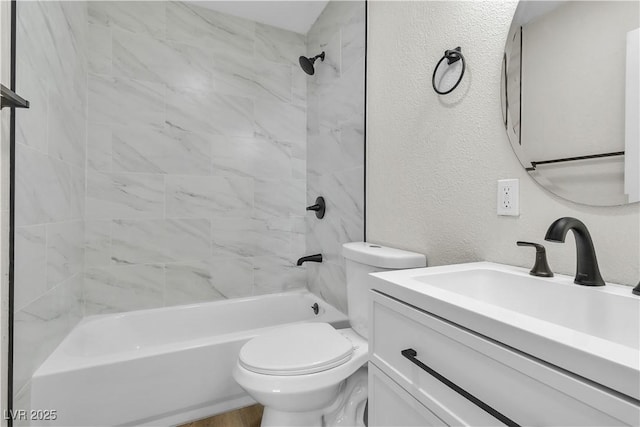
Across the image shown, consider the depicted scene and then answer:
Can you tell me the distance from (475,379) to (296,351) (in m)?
0.88

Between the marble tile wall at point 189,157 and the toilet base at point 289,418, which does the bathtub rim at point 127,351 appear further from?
the toilet base at point 289,418

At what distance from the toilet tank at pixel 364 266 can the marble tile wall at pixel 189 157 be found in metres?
1.06

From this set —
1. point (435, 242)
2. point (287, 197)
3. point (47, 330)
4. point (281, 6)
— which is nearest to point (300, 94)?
point (281, 6)

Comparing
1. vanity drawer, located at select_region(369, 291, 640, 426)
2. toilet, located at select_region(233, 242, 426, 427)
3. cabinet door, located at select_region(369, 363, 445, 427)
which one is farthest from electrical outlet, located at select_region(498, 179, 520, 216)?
cabinet door, located at select_region(369, 363, 445, 427)

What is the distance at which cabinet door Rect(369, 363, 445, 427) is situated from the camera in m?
0.69

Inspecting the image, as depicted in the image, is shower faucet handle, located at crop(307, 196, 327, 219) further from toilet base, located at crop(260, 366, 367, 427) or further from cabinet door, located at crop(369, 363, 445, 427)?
cabinet door, located at crop(369, 363, 445, 427)

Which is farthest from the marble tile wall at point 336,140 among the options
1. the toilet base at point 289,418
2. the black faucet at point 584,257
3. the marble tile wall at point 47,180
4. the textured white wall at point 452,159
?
the marble tile wall at point 47,180

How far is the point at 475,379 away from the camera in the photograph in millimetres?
574

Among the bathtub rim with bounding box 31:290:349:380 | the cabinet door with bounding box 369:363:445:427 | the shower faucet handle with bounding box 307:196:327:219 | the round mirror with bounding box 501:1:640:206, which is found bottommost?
the bathtub rim with bounding box 31:290:349:380

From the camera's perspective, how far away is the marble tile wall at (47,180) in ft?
3.71

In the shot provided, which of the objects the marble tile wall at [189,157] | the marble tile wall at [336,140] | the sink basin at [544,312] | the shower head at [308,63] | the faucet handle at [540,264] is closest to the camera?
the sink basin at [544,312]

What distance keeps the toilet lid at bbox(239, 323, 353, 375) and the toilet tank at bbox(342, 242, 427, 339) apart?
120mm

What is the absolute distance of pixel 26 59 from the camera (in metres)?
1.15

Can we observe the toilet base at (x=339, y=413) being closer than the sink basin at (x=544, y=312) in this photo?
No
